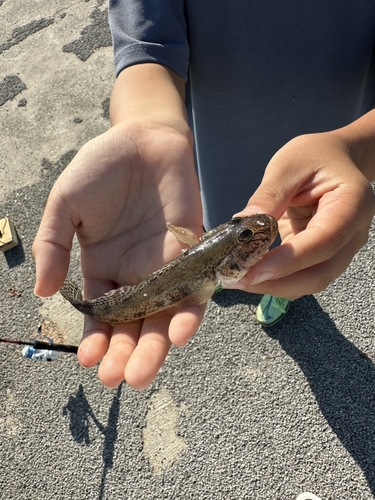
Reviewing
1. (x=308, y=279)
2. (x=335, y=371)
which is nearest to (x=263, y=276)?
(x=308, y=279)

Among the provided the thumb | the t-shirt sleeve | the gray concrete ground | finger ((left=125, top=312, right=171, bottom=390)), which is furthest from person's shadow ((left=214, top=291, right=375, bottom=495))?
the t-shirt sleeve

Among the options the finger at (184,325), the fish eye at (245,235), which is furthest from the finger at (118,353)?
the fish eye at (245,235)

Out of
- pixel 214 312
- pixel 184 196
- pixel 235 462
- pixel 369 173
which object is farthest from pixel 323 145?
pixel 235 462

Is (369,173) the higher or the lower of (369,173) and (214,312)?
the higher

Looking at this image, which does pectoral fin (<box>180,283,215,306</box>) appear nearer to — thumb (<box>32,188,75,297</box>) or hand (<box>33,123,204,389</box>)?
hand (<box>33,123,204,389</box>)

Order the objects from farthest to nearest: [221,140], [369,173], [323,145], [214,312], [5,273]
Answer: [5,273], [214,312], [221,140], [369,173], [323,145]

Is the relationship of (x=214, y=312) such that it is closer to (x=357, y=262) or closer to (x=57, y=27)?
(x=357, y=262)

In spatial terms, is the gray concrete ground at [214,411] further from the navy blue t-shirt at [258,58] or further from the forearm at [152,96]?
the forearm at [152,96]
